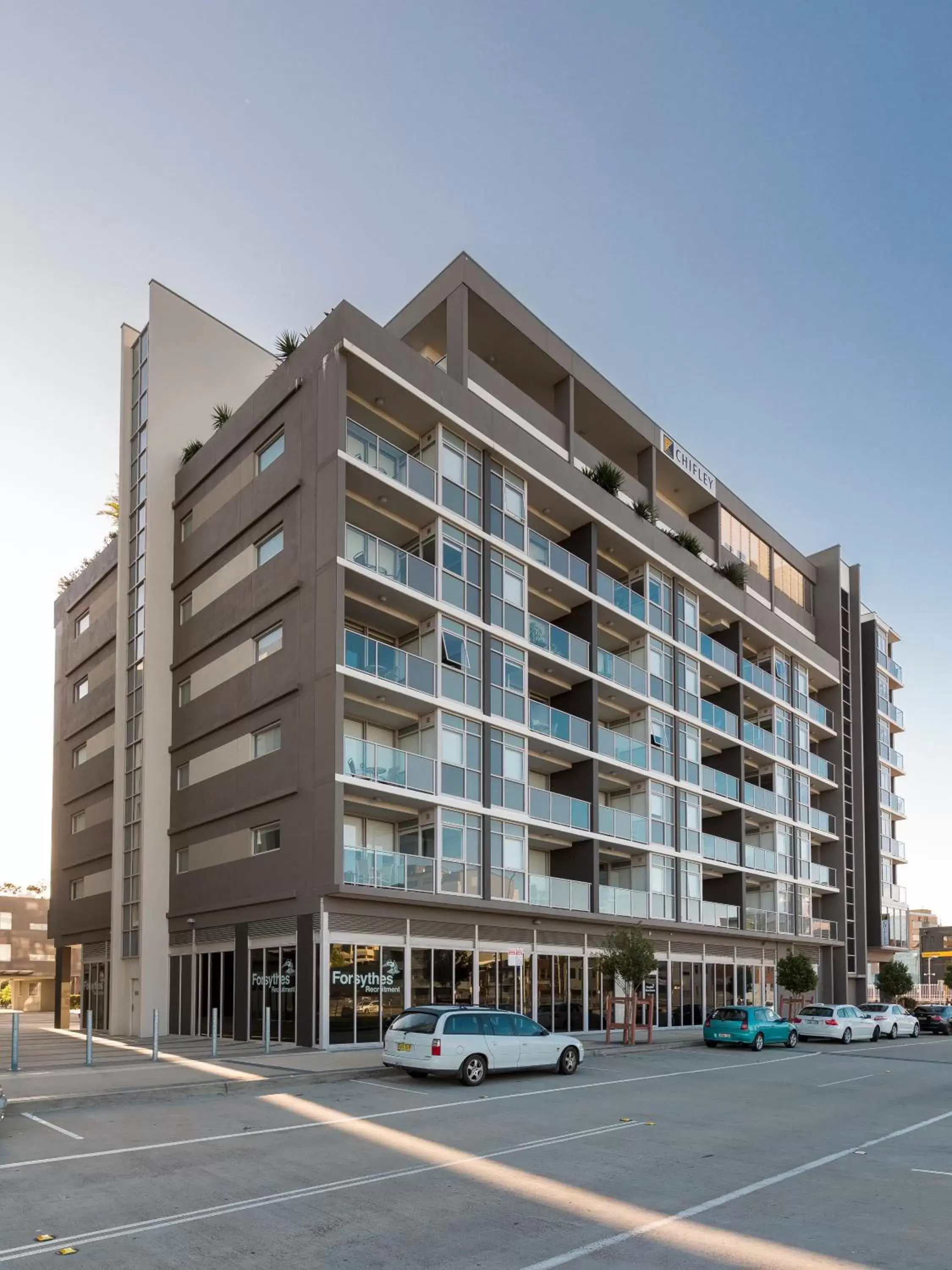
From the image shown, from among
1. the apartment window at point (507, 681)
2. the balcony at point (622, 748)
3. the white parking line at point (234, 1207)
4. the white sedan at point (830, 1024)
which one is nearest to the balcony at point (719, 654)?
the balcony at point (622, 748)

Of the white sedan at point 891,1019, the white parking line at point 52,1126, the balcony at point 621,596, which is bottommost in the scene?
the white sedan at point 891,1019

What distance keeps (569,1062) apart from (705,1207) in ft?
41.4

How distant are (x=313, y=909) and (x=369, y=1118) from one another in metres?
11.0

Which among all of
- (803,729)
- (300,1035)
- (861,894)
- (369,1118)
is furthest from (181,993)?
(861,894)

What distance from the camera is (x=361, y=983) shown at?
27.2 meters

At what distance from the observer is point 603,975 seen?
32750mm

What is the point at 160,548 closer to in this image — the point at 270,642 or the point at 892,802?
the point at 270,642

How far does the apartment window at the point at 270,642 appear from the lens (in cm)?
3008

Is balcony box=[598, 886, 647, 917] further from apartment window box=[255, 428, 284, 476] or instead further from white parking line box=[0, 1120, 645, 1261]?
white parking line box=[0, 1120, 645, 1261]

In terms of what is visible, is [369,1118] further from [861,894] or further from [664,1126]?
[861,894]

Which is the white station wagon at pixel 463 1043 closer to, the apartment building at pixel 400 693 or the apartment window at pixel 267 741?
the apartment building at pixel 400 693

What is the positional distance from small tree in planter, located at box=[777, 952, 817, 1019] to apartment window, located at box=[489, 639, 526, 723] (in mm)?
18855

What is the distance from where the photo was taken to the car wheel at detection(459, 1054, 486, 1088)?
66.9 ft

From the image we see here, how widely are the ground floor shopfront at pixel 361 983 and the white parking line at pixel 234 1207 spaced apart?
12.2 metres
